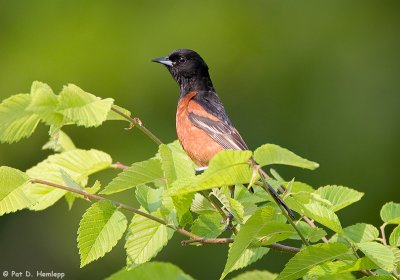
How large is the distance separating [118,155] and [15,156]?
1077mm

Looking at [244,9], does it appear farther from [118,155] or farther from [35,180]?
[35,180]

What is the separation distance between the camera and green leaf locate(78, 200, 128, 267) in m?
2.15

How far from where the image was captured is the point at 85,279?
796 cm

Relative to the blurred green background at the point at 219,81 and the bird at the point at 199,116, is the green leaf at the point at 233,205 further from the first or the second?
the blurred green background at the point at 219,81

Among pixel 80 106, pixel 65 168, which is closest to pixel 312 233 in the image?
pixel 80 106

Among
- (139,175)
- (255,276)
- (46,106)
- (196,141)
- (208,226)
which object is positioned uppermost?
(46,106)

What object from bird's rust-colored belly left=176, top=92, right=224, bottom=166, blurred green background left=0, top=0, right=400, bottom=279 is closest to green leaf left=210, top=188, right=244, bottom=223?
bird's rust-colored belly left=176, top=92, right=224, bottom=166

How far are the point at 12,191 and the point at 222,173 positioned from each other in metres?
0.69

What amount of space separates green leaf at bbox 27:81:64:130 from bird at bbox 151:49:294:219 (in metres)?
Answer: 1.60

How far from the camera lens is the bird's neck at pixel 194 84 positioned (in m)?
4.68

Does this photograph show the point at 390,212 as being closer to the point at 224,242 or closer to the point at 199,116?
the point at 224,242

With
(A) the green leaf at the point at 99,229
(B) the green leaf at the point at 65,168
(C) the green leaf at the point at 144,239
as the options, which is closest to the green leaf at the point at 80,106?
(A) the green leaf at the point at 99,229

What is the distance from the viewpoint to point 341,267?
1.96 m

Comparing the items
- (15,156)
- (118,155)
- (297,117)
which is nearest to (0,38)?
(15,156)
